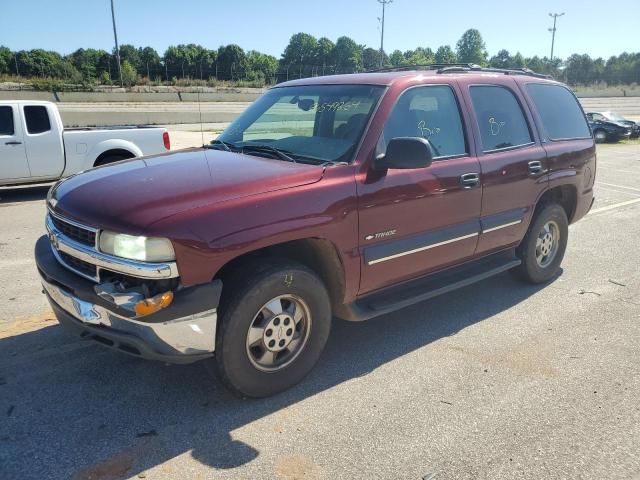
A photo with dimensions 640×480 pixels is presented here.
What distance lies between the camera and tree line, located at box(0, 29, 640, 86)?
192 ft

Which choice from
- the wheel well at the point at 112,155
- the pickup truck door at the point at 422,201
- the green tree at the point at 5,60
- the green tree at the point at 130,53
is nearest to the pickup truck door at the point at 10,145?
the wheel well at the point at 112,155

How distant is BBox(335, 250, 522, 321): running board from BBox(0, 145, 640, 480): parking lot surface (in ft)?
1.26

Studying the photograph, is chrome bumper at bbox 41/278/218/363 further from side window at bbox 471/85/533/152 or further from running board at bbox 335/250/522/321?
side window at bbox 471/85/533/152

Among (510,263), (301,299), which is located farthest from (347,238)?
(510,263)

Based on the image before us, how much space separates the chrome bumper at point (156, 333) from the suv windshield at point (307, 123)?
132 cm

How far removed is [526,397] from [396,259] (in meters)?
1.19

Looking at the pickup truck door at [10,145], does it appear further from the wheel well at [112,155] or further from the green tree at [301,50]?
the green tree at [301,50]

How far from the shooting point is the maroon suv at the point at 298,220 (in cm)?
283

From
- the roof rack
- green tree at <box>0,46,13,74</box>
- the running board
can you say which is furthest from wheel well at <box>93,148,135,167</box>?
green tree at <box>0,46,13,74</box>

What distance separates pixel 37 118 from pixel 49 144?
1.59 feet

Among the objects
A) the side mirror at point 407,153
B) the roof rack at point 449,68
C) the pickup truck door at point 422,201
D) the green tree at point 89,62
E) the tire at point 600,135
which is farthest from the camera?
the green tree at point 89,62

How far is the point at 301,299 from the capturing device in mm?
3326

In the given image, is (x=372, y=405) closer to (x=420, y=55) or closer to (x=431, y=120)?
(x=431, y=120)

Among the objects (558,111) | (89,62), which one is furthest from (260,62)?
(558,111)
